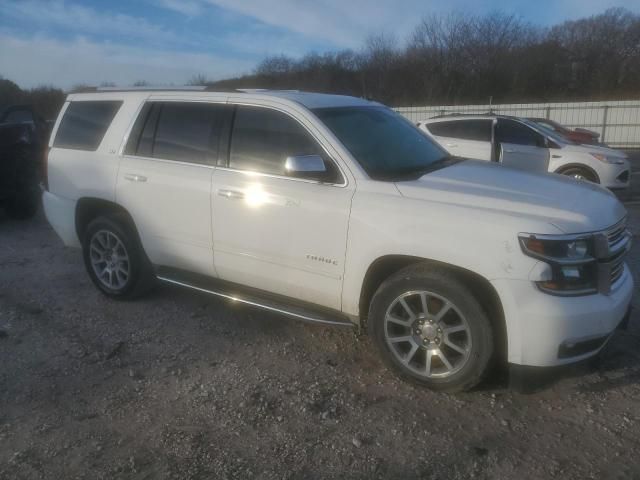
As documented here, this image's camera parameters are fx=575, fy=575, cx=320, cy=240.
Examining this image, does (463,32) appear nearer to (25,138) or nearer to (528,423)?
(25,138)

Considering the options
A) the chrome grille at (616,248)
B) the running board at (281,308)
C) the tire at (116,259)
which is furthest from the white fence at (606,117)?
the running board at (281,308)

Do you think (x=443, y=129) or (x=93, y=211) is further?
(x=443, y=129)

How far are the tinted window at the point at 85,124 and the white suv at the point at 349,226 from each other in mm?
21

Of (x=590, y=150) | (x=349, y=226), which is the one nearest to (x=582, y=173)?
(x=590, y=150)

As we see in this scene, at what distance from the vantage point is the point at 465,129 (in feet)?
37.2

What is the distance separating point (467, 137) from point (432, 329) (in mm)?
8369

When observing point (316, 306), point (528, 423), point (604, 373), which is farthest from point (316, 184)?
point (604, 373)

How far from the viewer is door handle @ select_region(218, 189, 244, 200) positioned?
422cm

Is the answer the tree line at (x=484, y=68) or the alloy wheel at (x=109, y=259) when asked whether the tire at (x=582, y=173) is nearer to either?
the alloy wheel at (x=109, y=259)

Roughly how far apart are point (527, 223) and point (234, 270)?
7.25 feet

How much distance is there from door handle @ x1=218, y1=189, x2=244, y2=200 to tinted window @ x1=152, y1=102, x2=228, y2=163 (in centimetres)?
32

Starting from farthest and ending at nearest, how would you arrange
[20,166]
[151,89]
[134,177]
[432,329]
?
1. [20,166]
2. [151,89]
3. [134,177]
4. [432,329]

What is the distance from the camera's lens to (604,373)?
3850 mm

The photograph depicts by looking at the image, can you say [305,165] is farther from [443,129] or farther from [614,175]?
[614,175]
